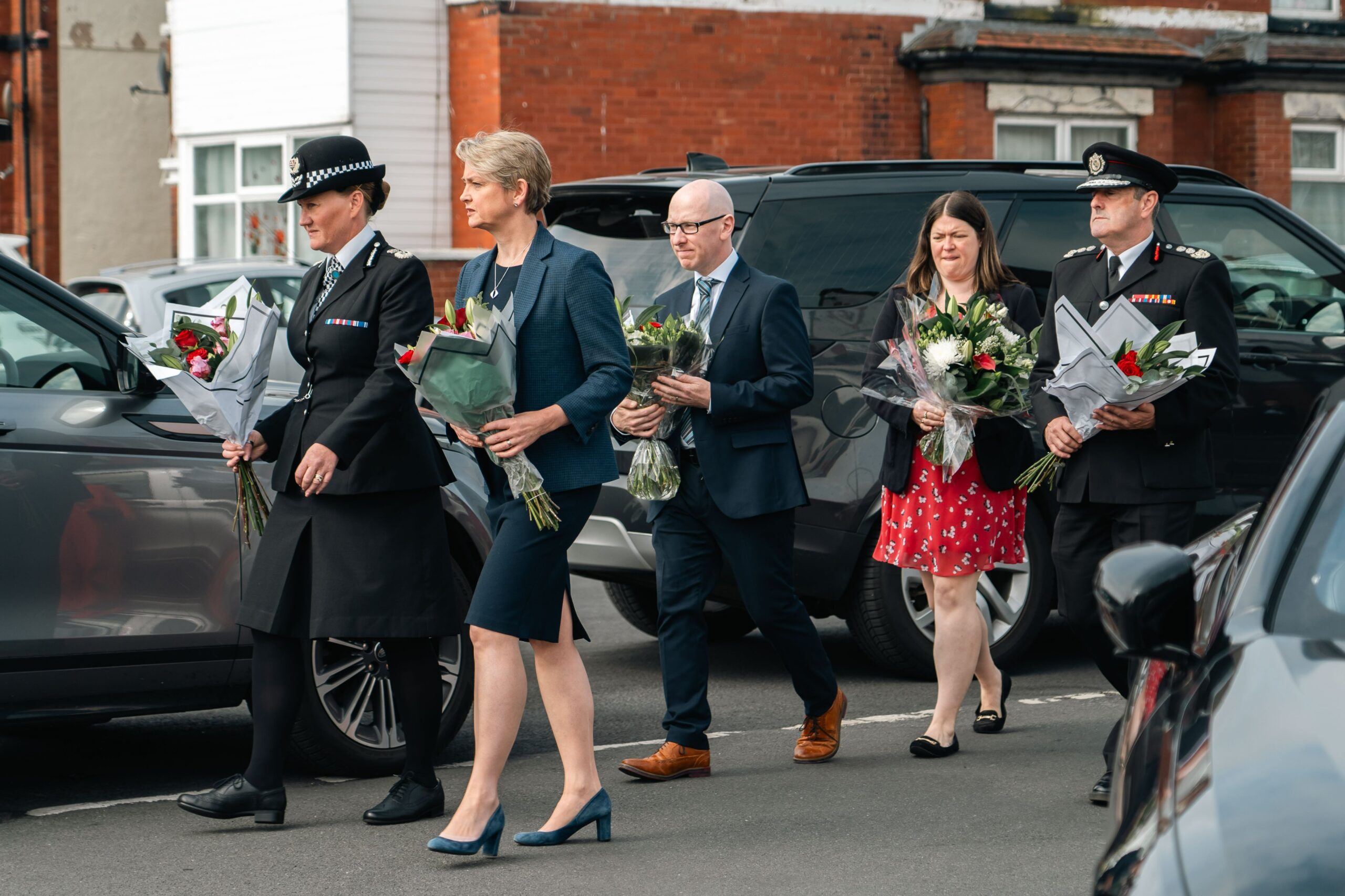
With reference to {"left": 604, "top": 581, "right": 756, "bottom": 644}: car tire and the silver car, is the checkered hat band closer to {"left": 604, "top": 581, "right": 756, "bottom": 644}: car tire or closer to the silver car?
{"left": 604, "top": 581, "right": 756, "bottom": 644}: car tire

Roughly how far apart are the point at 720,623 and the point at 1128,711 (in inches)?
206

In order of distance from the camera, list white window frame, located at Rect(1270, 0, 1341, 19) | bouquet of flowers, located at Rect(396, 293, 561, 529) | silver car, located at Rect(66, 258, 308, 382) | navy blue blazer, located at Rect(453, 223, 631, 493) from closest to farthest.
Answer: bouquet of flowers, located at Rect(396, 293, 561, 529), navy blue blazer, located at Rect(453, 223, 631, 493), silver car, located at Rect(66, 258, 308, 382), white window frame, located at Rect(1270, 0, 1341, 19)

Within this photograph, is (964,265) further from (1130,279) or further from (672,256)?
(672,256)

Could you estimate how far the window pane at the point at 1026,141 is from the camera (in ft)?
60.1

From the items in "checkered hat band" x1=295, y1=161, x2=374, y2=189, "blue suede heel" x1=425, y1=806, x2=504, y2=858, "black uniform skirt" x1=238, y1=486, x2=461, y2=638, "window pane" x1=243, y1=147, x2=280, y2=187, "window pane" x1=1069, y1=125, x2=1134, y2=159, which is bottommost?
"blue suede heel" x1=425, y1=806, x2=504, y2=858

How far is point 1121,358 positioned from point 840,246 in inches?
87.4

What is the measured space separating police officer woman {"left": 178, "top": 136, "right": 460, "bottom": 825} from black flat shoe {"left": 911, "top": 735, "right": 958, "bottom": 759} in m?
1.81

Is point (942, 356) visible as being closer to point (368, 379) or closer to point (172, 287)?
point (368, 379)

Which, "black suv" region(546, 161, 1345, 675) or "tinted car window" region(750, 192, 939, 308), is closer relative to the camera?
"black suv" region(546, 161, 1345, 675)

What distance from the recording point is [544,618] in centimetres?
504

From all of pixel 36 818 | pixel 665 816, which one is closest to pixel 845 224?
pixel 665 816

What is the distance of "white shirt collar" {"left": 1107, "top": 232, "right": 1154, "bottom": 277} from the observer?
5793 mm

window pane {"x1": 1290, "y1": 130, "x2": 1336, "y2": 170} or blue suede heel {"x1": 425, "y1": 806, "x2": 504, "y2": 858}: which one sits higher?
window pane {"x1": 1290, "y1": 130, "x2": 1336, "y2": 170}

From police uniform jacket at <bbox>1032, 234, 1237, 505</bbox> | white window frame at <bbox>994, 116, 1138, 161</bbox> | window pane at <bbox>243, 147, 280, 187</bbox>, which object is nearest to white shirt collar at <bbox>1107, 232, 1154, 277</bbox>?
police uniform jacket at <bbox>1032, 234, 1237, 505</bbox>
